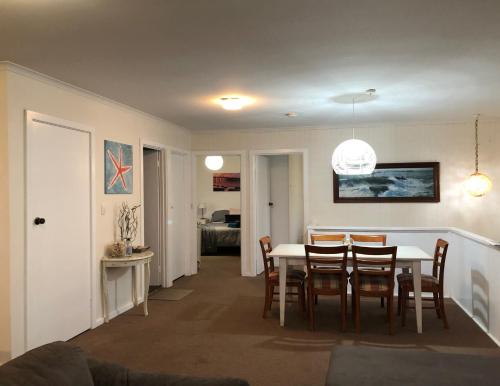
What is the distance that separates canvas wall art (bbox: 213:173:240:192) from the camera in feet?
34.8

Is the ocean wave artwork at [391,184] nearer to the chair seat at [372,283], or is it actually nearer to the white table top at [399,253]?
the white table top at [399,253]

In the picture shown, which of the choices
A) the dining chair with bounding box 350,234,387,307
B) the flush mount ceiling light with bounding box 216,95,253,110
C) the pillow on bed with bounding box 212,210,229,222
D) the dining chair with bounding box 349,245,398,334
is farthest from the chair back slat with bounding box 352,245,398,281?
the pillow on bed with bounding box 212,210,229,222

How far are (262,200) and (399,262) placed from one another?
3.42 metres

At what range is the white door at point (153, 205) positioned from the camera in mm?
6172

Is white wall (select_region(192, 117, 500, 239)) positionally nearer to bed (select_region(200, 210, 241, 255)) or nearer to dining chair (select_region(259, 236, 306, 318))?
dining chair (select_region(259, 236, 306, 318))

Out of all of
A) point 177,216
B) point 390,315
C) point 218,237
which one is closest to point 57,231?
point 177,216

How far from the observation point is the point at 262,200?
24.2 feet

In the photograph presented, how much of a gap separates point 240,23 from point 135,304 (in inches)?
149

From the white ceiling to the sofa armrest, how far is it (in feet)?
6.01

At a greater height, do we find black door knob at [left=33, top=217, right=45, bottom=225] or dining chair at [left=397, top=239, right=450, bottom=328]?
black door knob at [left=33, top=217, right=45, bottom=225]

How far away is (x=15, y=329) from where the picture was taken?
11.2ft

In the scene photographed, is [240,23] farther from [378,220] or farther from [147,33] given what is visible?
[378,220]

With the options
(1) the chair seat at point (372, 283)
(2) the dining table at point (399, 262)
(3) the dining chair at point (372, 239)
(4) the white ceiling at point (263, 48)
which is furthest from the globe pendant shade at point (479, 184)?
(1) the chair seat at point (372, 283)

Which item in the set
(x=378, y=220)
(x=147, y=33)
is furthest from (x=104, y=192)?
(x=378, y=220)
